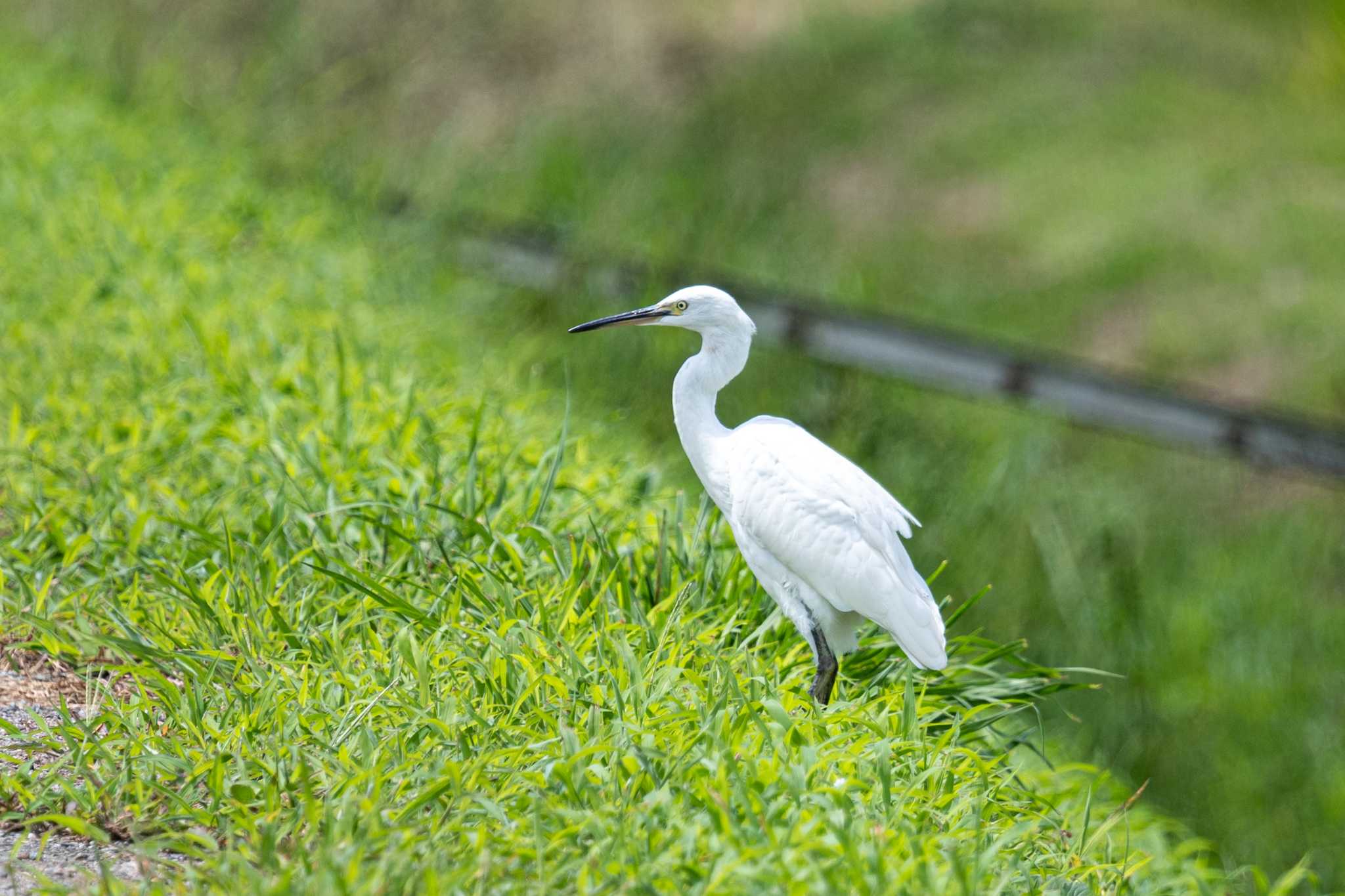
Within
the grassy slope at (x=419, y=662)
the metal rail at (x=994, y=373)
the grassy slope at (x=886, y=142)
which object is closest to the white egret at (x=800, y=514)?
the grassy slope at (x=419, y=662)

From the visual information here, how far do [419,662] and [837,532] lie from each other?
90cm

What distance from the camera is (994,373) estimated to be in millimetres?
7223

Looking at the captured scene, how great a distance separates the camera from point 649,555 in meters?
3.44

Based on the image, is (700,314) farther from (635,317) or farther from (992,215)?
(992,215)

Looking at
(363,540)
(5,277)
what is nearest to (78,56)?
(5,277)

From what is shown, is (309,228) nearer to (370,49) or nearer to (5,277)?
(5,277)

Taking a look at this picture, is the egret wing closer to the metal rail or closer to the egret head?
the egret head

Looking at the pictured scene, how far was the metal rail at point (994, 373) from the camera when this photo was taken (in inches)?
275

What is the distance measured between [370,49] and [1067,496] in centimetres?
670

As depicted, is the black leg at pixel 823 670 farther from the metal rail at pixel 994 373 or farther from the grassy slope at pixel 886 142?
the grassy slope at pixel 886 142

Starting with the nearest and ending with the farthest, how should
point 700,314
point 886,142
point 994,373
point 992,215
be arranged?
point 700,314 → point 994,373 → point 992,215 → point 886,142

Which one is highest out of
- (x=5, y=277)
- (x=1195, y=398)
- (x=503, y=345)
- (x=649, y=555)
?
(x=5, y=277)

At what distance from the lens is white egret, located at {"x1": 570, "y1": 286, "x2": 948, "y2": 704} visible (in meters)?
2.76

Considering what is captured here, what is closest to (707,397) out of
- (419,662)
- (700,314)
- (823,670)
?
(700,314)
